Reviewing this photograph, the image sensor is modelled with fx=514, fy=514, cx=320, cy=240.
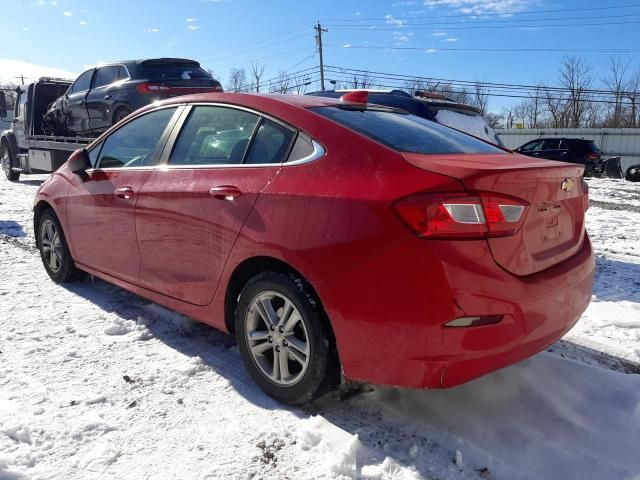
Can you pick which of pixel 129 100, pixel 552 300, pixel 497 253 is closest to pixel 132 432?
pixel 497 253

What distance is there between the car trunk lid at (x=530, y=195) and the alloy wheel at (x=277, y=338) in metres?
0.99

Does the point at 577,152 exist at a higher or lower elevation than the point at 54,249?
higher

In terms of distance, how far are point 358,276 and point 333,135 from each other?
2.51ft

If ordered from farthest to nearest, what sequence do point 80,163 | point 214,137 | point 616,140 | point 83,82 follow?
1. point 616,140
2. point 83,82
3. point 80,163
4. point 214,137

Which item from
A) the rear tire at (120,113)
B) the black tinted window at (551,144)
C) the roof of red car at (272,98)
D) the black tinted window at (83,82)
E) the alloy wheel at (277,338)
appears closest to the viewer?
the alloy wheel at (277,338)

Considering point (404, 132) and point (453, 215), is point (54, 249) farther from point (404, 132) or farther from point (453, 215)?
point (453, 215)

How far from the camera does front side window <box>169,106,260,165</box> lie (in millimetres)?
2994

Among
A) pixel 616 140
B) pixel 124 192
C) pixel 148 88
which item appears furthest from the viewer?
pixel 616 140

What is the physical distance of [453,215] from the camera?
2096 mm

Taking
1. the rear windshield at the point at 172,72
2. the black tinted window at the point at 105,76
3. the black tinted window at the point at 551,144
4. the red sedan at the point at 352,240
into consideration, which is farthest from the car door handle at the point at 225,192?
the black tinted window at the point at 551,144

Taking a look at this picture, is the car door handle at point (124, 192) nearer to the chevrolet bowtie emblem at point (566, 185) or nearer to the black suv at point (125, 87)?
the chevrolet bowtie emblem at point (566, 185)

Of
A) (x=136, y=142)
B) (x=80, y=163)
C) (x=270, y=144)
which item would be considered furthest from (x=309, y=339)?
(x=80, y=163)

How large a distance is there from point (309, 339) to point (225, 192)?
949 millimetres

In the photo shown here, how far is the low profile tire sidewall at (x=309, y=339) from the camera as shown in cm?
245
